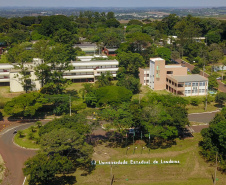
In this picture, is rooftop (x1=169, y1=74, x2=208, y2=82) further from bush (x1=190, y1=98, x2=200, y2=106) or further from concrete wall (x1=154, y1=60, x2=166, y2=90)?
bush (x1=190, y1=98, x2=200, y2=106)

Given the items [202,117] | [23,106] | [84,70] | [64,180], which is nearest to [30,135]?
[23,106]

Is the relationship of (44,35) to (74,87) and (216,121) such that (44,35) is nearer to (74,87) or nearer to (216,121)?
(74,87)

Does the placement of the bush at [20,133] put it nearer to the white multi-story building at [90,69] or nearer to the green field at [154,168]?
the green field at [154,168]

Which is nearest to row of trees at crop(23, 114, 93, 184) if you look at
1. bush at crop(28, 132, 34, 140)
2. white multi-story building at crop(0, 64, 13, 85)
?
bush at crop(28, 132, 34, 140)

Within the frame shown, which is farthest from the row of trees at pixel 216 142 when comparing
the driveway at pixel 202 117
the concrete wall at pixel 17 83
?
the concrete wall at pixel 17 83

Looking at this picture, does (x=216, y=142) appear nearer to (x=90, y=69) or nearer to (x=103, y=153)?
(x=103, y=153)

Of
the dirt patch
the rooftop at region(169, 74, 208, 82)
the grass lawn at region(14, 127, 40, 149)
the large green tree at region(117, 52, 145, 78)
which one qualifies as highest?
the large green tree at region(117, 52, 145, 78)

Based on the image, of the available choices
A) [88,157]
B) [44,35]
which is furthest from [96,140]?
[44,35]
